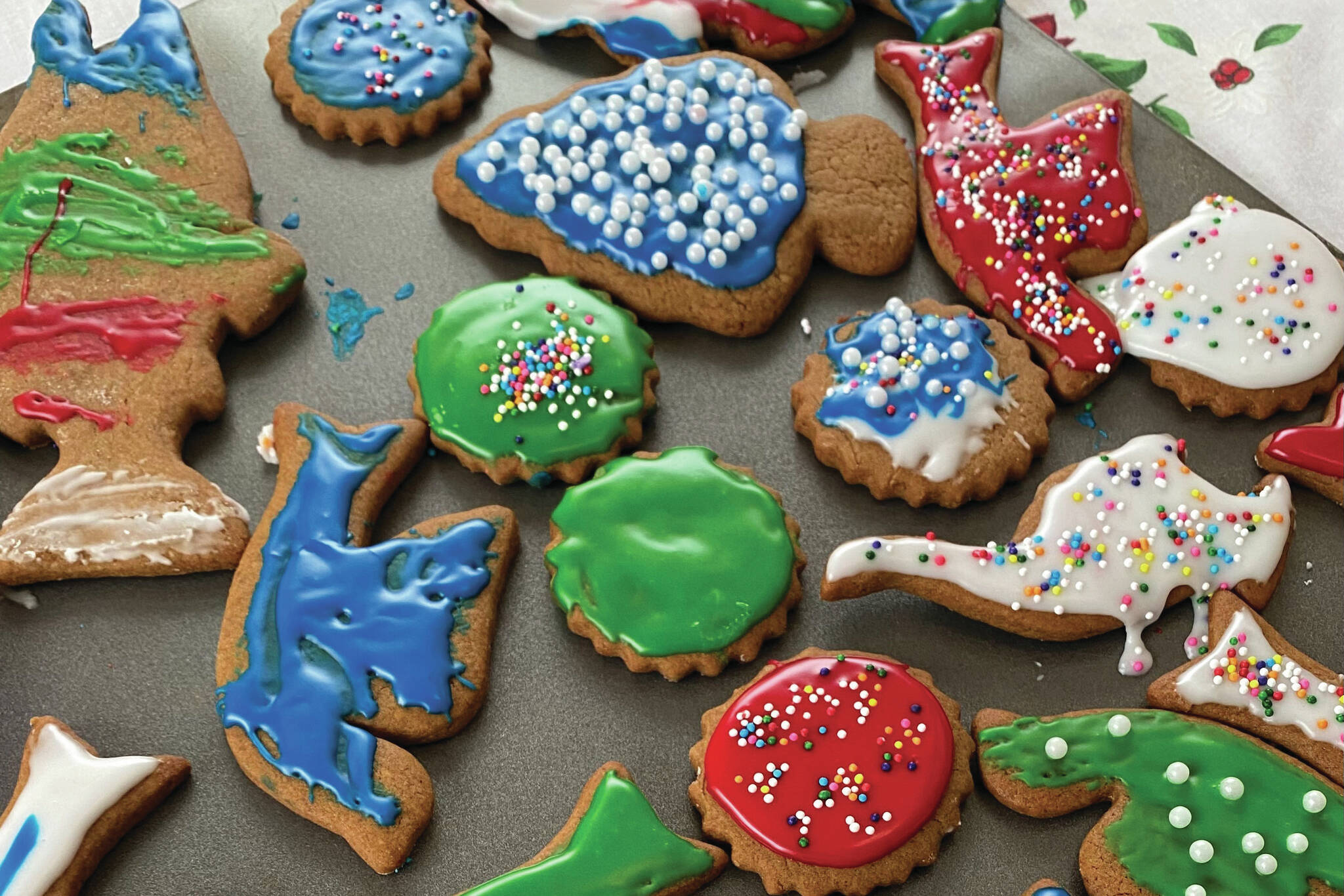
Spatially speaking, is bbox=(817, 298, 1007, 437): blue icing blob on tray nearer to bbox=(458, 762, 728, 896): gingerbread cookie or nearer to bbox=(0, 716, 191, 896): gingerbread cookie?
bbox=(458, 762, 728, 896): gingerbread cookie

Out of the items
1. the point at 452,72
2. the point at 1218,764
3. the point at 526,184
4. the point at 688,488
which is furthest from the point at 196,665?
the point at 1218,764

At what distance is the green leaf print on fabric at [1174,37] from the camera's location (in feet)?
8.82

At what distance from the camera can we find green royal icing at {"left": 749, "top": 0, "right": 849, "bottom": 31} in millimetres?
2359

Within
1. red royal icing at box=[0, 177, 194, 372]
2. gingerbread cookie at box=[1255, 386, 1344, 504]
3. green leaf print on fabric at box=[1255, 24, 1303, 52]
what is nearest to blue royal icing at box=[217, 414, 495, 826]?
red royal icing at box=[0, 177, 194, 372]

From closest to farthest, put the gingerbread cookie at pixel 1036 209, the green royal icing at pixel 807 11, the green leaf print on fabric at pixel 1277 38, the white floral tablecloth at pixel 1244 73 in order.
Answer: the gingerbread cookie at pixel 1036 209 < the green royal icing at pixel 807 11 < the white floral tablecloth at pixel 1244 73 < the green leaf print on fabric at pixel 1277 38

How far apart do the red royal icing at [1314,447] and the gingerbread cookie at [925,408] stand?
357mm

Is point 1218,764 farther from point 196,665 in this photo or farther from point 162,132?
point 162,132

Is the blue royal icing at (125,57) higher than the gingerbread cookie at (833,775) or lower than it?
higher

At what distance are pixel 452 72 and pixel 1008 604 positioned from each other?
4.60 feet

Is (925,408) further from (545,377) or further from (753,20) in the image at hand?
(753,20)

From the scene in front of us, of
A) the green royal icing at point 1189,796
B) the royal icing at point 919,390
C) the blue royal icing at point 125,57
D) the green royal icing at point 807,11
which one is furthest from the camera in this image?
the green royal icing at point 807,11

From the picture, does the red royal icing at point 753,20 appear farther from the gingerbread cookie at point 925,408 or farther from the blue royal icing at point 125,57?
the blue royal icing at point 125,57

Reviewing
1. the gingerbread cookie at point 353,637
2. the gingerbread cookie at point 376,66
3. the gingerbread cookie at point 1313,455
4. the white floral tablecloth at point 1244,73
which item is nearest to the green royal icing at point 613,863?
the gingerbread cookie at point 353,637

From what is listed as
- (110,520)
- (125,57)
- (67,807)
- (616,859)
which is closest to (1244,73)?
(616,859)
